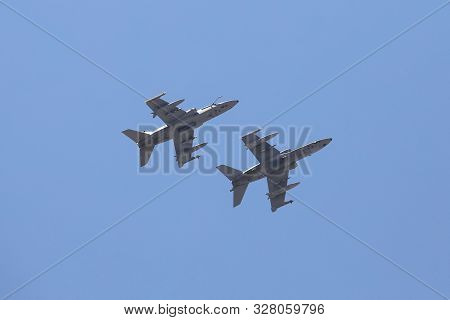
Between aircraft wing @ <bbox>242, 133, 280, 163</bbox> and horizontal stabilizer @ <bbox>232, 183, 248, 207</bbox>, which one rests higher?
aircraft wing @ <bbox>242, 133, 280, 163</bbox>

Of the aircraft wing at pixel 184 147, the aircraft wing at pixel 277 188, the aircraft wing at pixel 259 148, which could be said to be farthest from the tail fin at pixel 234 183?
the aircraft wing at pixel 184 147

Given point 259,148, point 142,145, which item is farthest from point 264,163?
point 142,145

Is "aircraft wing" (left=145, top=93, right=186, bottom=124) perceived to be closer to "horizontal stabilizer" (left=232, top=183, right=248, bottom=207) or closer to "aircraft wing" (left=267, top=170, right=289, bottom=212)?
"horizontal stabilizer" (left=232, top=183, right=248, bottom=207)

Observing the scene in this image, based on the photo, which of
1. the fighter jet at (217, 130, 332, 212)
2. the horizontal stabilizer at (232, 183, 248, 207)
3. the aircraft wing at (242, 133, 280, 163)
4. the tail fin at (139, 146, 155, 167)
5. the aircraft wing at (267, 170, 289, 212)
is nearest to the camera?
the fighter jet at (217, 130, 332, 212)

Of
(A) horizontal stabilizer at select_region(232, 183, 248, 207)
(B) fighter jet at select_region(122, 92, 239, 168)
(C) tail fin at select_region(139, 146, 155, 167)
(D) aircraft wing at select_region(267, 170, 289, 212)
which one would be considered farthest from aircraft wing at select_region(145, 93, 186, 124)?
(D) aircraft wing at select_region(267, 170, 289, 212)

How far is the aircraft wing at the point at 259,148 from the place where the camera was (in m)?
92.0

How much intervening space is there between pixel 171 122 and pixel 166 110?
1.78 metres

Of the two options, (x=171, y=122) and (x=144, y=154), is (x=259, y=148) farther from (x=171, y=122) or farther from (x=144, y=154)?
(x=144, y=154)

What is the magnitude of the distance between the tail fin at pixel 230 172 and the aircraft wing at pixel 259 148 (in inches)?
106

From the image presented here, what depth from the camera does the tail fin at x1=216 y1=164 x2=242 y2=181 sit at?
9149 cm

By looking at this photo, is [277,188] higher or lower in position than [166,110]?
lower

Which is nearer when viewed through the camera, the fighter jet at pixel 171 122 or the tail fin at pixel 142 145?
the fighter jet at pixel 171 122

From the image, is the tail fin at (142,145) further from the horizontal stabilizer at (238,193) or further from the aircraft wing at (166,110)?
the horizontal stabilizer at (238,193)

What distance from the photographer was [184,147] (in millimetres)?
97375
